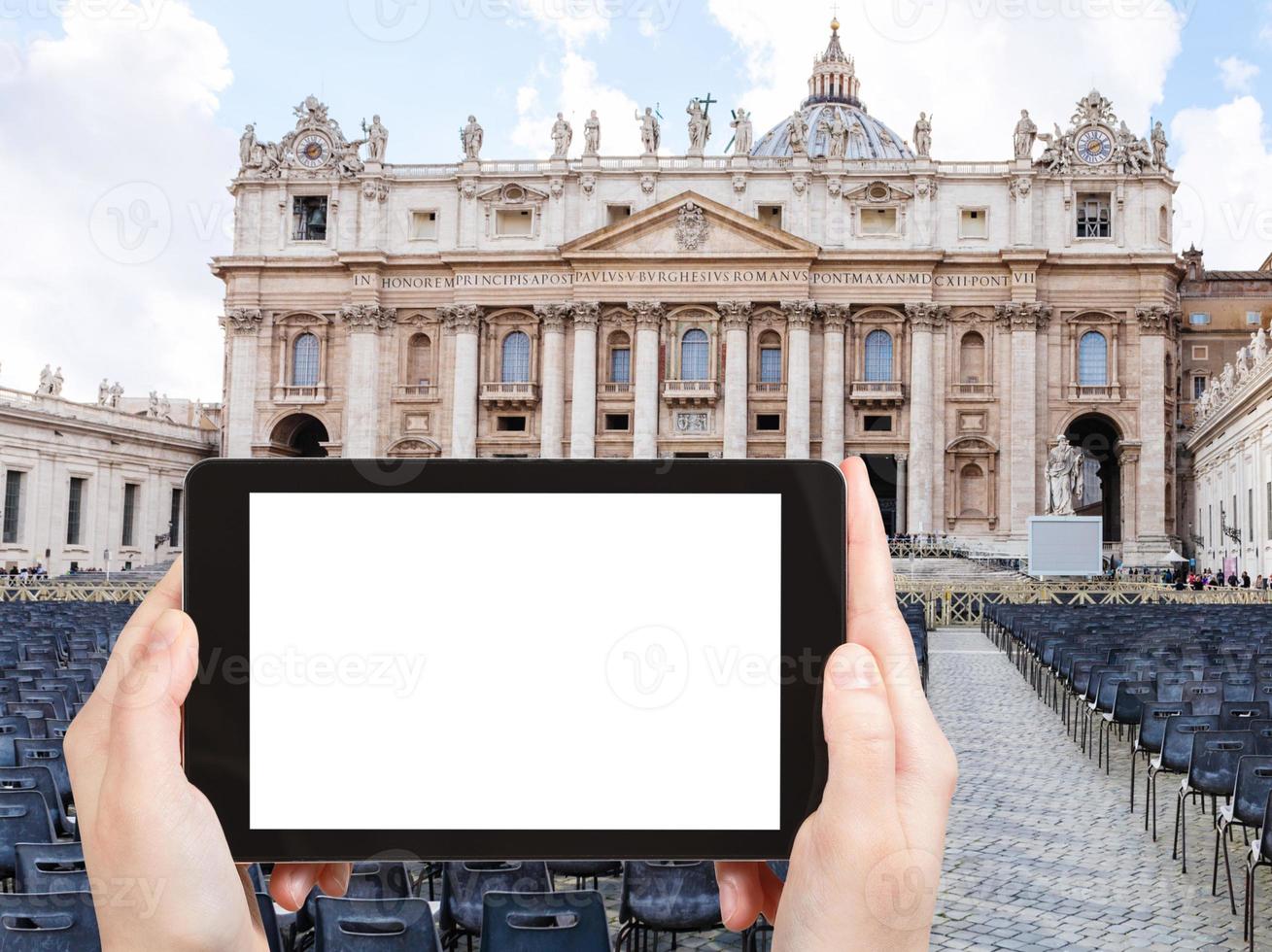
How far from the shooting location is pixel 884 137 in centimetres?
8294

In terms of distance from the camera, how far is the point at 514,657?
1681mm

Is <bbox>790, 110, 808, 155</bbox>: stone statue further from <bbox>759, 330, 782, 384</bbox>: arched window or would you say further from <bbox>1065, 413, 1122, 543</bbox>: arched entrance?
<bbox>1065, 413, 1122, 543</bbox>: arched entrance

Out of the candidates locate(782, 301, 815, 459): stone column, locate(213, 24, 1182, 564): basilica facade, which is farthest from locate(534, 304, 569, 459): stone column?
locate(782, 301, 815, 459): stone column

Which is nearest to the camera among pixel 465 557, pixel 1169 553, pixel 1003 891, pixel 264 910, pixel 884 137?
pixel 465 557

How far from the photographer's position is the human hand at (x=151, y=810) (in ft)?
5.24

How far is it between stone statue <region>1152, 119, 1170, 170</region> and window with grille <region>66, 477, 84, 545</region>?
5334 centimetres

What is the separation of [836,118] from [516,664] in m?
79.4

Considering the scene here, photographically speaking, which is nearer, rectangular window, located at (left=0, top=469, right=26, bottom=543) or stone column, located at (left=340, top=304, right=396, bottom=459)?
rectangular window, located at (left=0, top=469, right=26, bottom=543)

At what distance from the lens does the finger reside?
157 cm

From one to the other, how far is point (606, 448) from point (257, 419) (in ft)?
59.6

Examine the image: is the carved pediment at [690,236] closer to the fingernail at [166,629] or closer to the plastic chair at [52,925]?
the plastic chair at [52,925]

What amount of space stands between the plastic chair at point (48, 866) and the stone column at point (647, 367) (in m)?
45.9

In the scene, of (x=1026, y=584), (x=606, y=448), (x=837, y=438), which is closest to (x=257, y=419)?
(x=606, y=448)

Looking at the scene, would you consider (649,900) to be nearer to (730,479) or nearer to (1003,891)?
(1003,891)
